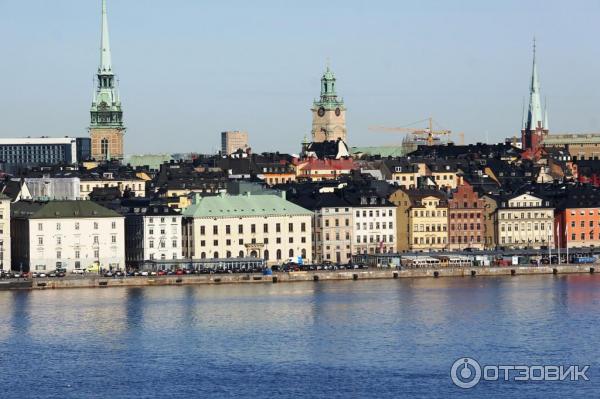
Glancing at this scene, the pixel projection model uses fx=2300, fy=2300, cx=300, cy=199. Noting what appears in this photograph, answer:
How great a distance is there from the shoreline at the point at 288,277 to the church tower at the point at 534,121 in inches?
2012

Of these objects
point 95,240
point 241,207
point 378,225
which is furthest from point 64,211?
point 378,225

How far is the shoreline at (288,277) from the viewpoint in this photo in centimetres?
6906

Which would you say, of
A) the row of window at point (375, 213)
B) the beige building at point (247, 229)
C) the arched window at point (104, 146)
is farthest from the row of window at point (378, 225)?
the arched window at point (104, 146)

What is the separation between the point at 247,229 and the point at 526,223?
1143 centimetres

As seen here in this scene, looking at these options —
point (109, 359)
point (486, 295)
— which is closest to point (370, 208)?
point (486, 295)

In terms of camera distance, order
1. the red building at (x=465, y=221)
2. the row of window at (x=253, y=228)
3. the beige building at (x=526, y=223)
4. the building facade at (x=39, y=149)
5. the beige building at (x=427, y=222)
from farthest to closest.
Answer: the building facade at (x=39, y=149) < the beige building at (x=526, y=223) < the red building at (x=465, y=221) < the beige building at (x=427, y=222) < the row of window at (x=253, y=228)

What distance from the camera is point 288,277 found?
238ft

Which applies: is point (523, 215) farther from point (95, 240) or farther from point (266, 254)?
point (95, 240)

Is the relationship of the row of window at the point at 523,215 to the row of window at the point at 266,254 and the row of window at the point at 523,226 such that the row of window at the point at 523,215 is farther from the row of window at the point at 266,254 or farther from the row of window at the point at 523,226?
the row of window at the point at 266,254

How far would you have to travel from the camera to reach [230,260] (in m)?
74.9

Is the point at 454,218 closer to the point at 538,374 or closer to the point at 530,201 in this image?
the point at 530,201

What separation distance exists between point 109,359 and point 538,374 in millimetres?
9474

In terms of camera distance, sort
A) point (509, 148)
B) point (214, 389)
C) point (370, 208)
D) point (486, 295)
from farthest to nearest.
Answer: point (509, 148)
point (370, 208)
point (486, 295)
point (214, 389)

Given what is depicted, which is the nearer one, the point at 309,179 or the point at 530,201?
the point at 530,201
